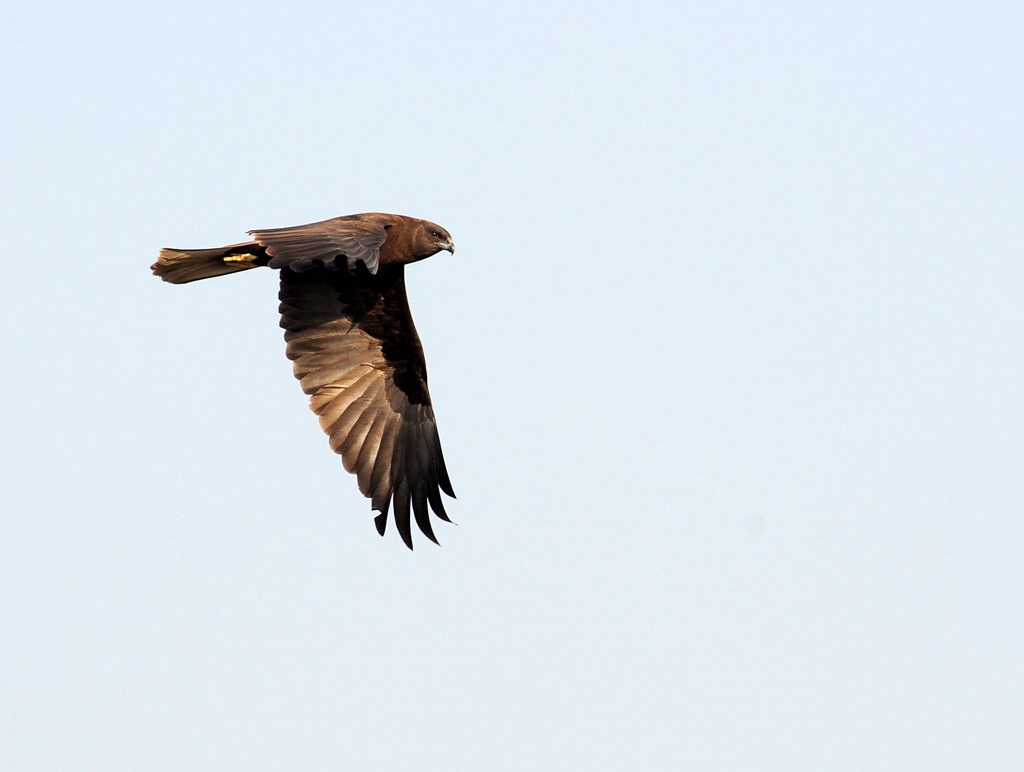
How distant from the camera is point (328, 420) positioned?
48.8 ft

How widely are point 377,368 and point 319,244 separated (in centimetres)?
336

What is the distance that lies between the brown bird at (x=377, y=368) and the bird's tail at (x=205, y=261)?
2.52 feet

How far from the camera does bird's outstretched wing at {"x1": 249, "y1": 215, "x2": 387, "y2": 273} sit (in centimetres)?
1173

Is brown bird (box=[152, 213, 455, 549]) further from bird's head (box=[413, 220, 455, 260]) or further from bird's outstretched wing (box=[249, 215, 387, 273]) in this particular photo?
bird's outstretched wing (box=[249, 215, 387, 273])

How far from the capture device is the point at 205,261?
13.5m

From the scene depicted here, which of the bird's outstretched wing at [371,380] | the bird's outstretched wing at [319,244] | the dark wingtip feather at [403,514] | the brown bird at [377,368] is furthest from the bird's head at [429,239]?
the dark wingtip feather at [403,514]

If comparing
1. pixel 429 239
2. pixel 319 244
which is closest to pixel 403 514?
pixel 429 239

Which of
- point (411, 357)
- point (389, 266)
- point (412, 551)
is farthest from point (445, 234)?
point (412, 551)

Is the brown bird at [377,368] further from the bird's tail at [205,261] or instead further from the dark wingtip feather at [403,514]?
the bird's tail at [205,261]

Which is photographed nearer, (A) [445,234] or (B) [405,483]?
(A) [445,234]

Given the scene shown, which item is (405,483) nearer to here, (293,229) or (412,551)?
(412,551)

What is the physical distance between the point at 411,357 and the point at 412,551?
1840 mm

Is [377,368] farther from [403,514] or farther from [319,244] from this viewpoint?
[319,244]

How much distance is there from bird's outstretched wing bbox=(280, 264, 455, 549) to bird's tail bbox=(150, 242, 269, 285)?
2.91ft
